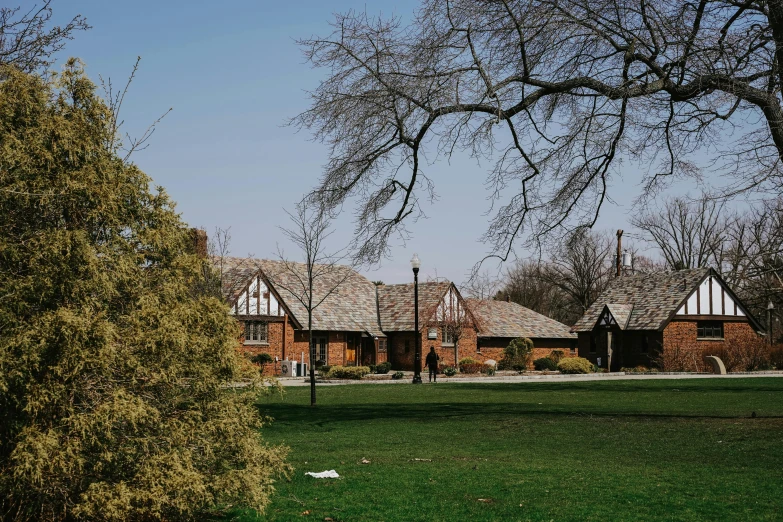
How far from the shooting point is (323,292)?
47250 mm

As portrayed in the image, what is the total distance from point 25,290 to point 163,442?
1672 millimetres

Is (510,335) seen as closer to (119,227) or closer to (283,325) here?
(283,325)

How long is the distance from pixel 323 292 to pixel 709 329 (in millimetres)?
22716

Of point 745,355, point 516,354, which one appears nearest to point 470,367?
point 516,354

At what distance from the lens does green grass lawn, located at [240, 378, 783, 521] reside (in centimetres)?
841

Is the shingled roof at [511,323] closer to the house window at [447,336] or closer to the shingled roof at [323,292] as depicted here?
the house window at [447,336]

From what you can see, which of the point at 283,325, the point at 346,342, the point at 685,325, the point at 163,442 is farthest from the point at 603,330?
the point at 163,442

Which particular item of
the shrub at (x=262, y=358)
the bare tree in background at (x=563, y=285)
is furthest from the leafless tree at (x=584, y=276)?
the shrub at (x=262, y=358)

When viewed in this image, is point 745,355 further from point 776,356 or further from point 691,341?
point 691,341

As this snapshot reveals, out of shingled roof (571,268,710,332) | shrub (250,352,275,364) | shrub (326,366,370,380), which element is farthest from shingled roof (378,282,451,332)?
shrub (326,366,370,380)

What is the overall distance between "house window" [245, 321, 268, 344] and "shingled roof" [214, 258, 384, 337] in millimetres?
1817

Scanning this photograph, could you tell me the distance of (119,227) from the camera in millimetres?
7117

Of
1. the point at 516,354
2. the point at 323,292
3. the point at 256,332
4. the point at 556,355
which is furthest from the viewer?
the point at 556,355

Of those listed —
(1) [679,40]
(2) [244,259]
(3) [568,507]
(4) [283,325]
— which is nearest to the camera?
(3) [568,507]
